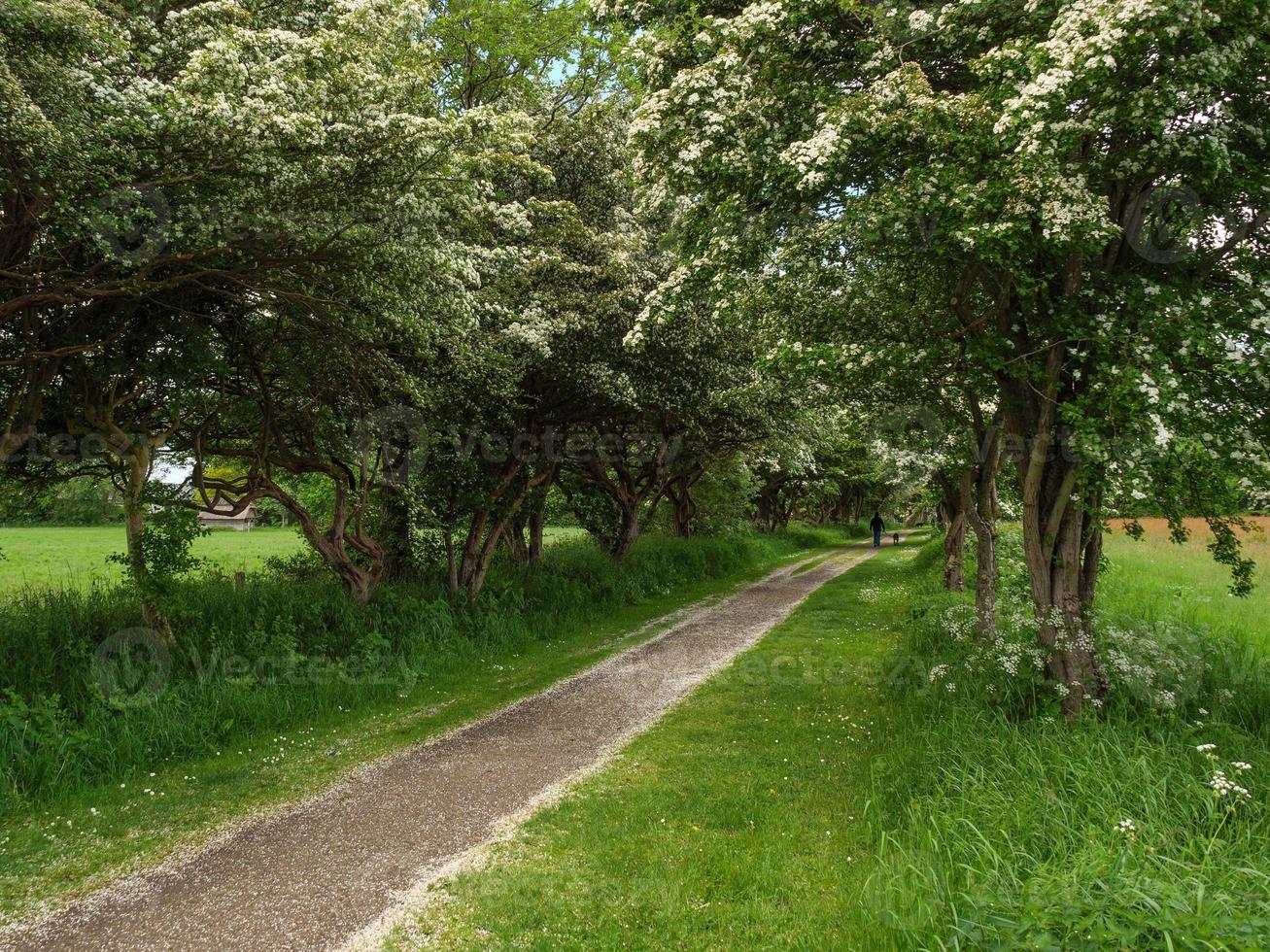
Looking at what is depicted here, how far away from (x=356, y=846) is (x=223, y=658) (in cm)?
524

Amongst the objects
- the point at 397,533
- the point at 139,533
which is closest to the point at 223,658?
the point at 139,533

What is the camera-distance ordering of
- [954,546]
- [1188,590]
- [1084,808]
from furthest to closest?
[954,546] → [1188,590] → [1084,808]

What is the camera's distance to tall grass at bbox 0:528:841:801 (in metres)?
7.29

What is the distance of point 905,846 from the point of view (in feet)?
17.4

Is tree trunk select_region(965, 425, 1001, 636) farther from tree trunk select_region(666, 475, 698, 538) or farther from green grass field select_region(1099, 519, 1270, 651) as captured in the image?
tree trunk select_region(666, 475, 698, 538)

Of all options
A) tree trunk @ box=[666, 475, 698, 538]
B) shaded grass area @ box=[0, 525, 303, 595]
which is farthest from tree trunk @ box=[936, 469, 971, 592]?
shaded grass area @ box=[0, 525, 303, 595]

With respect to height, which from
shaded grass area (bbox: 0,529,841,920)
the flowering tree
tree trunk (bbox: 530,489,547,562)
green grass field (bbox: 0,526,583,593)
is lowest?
green grass field (bbox: 0,526,583,593)

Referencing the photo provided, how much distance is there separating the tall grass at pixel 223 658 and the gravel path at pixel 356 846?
2.24m

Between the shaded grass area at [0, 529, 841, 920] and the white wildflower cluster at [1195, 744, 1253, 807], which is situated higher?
the white wildflower cluster at [1195, 744, 1253, 807]

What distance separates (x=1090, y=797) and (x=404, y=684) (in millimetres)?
8466

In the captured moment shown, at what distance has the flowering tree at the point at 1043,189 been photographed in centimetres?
589

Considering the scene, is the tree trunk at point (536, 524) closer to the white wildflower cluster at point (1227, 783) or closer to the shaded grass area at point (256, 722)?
the shaded grass area at point (256, 722)

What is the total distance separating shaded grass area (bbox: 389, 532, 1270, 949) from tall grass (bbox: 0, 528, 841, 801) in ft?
14.7

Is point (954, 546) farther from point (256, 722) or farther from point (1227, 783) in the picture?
point (256, 722)
